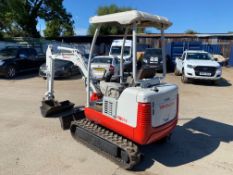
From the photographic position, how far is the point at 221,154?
496 cm

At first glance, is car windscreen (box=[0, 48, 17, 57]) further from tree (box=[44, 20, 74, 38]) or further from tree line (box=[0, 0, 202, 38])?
tree (box=[44, 20, 74, 38])

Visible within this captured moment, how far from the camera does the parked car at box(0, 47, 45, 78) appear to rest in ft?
44.8

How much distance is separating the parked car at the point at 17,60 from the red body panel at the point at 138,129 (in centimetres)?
1030

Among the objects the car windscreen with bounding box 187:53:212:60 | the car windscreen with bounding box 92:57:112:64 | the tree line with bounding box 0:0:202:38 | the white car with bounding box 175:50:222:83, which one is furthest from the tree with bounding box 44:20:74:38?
the white car with bounding box 175:50:222:83

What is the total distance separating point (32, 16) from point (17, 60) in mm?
19052

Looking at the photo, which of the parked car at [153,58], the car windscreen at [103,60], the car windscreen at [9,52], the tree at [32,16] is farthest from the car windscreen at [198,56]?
the tree at [32,16]

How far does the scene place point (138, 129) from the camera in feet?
13.3

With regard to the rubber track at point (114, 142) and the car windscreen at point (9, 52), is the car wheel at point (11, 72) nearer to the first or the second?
the car windscreen at point (9, 52)

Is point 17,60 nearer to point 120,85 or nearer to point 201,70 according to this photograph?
point 201,70

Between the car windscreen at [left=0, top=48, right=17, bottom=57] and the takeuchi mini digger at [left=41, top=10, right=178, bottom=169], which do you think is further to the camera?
the car windscreen at [left=0, top=48, right=17, bottom=57]

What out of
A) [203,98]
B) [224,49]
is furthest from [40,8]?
[203,98]

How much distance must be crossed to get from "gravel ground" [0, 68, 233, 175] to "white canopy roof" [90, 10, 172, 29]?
2407 mm

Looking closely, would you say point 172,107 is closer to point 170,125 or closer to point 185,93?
point 170,125

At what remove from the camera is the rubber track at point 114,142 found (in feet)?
13.4
